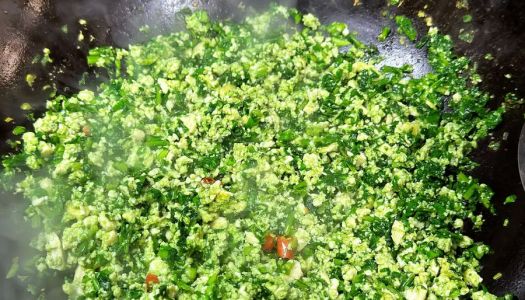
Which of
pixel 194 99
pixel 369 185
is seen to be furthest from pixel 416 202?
pixel 194 99

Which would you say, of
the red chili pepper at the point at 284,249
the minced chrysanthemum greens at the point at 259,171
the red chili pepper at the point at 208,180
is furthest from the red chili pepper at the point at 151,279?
the red chili pepper at the point at 284,249

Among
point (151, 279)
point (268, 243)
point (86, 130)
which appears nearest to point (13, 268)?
point (151, 279)

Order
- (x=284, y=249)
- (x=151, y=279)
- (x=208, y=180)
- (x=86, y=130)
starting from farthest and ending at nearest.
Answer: (x=86, y=130) → (x=208, y=180) → (x=284, y=249) → (x=151, y=279)

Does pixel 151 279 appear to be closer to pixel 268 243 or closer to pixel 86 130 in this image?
pixel 268 243

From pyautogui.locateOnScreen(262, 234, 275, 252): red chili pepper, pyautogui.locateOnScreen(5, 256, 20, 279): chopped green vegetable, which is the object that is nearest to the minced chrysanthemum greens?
pyautogui.locateOnScreen(262, 234, 275, 252): red chili pepper

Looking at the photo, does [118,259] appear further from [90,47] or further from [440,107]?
[440,107]

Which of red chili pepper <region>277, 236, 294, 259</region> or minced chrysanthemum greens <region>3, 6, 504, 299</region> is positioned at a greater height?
minced chrysanthemum greens <region>3, 6, 504, 299</region>

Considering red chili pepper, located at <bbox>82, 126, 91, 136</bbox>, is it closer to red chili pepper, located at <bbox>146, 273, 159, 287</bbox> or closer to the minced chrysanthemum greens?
the minced chrysanthemum greens
